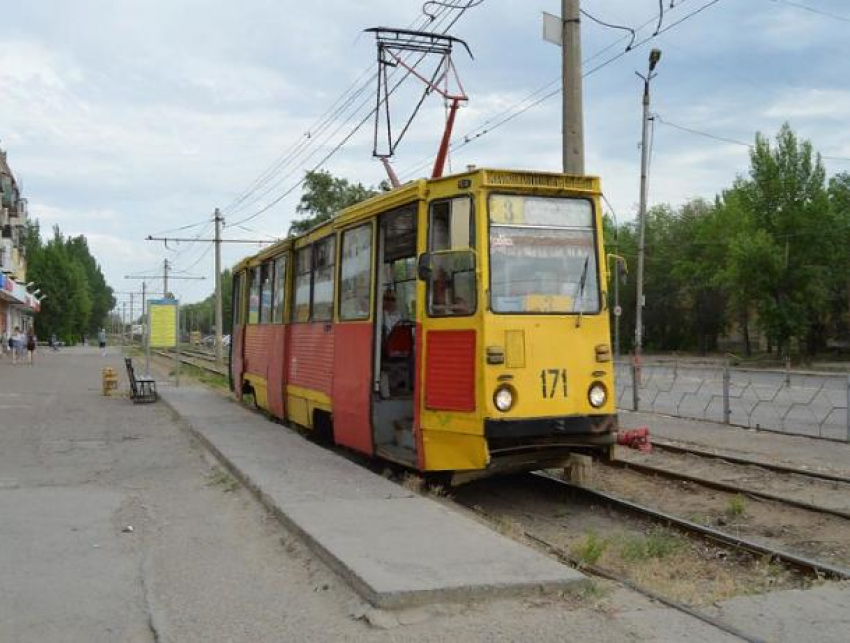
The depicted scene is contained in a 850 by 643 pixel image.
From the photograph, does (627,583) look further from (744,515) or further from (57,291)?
(57,291)

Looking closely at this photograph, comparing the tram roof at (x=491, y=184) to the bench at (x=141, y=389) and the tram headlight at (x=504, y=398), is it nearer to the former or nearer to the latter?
the tram headlight at (x=504, y=398)

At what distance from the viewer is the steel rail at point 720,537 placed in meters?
6.26

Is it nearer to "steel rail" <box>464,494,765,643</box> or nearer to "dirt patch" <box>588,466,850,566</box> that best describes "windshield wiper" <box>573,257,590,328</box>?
"steel rail" <box>464,494,765,643</box>

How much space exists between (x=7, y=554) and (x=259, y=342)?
30.7 feet

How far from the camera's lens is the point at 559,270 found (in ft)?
28.2

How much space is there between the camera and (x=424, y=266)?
Answer: 834cm

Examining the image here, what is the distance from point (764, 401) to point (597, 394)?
9.47m

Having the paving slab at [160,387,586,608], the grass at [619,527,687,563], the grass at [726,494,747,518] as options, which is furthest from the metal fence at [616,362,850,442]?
the paving slab at [160,387,586,608]

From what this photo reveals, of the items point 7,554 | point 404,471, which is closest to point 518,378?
point 404,471

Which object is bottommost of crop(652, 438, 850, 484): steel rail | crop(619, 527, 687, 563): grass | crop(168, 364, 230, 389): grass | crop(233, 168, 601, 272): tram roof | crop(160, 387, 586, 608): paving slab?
crop(619, 527, 687, 563): grass

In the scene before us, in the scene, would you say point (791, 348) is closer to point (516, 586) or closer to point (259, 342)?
point (259, 342)

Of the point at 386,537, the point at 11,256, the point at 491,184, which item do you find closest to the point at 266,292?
the point at 491,184

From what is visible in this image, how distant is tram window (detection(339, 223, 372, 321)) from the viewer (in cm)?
996

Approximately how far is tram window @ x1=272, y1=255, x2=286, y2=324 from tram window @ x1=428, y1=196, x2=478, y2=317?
219 inches
